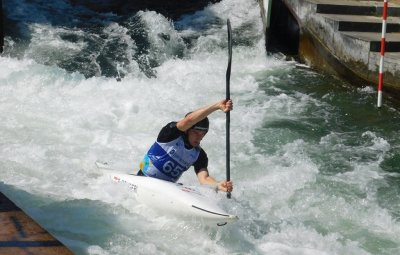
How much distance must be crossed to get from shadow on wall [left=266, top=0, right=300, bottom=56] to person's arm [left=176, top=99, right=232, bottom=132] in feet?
20.1

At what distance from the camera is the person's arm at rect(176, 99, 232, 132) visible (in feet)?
14.9

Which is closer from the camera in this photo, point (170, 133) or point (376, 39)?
point (170, 133)

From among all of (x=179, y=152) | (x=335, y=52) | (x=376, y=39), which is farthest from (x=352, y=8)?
(x=179, y=152)

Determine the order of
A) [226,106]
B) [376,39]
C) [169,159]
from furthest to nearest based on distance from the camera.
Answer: [376,39] → [169,159] → [226,106]

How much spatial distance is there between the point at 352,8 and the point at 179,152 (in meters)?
5.85

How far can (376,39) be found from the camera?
8844 millimetres

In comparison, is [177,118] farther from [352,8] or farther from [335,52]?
[352,8]

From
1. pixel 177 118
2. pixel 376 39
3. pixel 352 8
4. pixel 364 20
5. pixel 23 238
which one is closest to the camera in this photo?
pixel 23 238

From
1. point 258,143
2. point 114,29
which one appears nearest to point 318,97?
point 258,143

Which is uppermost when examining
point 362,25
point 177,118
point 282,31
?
point 362,25

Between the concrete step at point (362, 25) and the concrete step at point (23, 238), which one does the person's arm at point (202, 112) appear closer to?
the concrete step at point (23, 238)

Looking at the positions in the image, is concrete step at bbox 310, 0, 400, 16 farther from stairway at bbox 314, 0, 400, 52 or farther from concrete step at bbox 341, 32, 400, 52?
concrete step at bbox 341, 32, 400, 52

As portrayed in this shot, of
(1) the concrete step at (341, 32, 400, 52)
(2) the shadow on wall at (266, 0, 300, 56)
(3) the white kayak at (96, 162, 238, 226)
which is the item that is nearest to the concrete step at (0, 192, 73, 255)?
(3) the white kayak at (96, 162, 238, 226)

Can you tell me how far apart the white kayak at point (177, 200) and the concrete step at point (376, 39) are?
4626 millimetres
